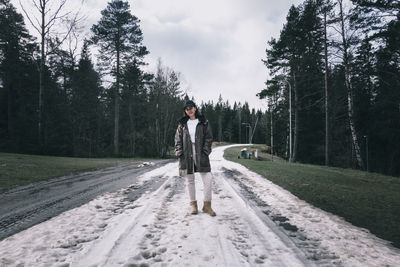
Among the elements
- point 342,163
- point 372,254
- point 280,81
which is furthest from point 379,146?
point 372,254

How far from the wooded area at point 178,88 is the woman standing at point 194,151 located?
1515 cm

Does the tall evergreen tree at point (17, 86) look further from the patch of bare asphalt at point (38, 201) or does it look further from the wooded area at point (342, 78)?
the wooded area at point (342, 78)

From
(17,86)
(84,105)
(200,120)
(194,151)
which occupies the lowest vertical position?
(194,151)

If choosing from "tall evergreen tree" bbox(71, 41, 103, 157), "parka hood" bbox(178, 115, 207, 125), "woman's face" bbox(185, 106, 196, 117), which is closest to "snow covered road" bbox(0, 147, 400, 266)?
"parka hood" bbox(178, 115, 207, 125)

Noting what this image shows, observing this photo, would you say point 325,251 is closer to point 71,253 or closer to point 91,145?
point 71,253

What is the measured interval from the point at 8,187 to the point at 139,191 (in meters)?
3.63

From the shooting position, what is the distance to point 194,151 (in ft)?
11.4

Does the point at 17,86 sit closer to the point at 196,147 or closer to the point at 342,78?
the point at 196,147

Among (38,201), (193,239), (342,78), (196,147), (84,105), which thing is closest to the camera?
(193,239)

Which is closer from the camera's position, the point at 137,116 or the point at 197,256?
the point at 197,256

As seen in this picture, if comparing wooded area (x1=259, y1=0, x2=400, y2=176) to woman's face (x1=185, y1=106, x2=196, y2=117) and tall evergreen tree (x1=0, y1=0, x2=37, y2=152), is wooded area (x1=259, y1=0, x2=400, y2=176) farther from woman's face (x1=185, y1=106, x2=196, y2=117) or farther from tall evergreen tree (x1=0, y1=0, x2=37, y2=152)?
tall evergreen tree (x1=0, y1=0, x2=37, y2=152)

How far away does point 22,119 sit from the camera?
70.2ft

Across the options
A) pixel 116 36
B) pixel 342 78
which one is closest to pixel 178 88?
pixel 116 36

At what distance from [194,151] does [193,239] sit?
57.1 inches
